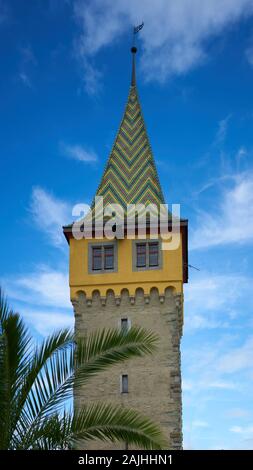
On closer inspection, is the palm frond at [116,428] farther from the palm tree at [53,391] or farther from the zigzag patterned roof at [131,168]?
the zigzag patterned roof at [131,168]

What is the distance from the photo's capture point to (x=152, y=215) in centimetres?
3306

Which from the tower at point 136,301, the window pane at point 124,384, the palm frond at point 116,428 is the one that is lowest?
the palm frond at point 116,428

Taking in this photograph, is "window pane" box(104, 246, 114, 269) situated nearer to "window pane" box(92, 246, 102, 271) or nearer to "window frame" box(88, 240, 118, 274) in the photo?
"window frame" box(88, 240, 118, 274)

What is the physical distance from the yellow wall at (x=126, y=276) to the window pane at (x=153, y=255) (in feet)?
0.86

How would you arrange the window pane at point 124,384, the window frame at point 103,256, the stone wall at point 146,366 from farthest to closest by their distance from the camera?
the window frame at point 103,256
the window pane at point 124,384
the stone wall at point 146,366

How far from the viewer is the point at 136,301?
3142 centimetres

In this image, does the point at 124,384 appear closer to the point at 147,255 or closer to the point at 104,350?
the point at 147,255

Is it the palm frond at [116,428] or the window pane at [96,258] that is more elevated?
the window pane at [96,258]

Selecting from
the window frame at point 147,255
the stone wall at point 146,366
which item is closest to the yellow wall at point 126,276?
the window frame at point 147,255

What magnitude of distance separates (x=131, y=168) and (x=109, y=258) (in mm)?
4959

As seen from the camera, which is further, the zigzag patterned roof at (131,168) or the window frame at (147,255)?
the zigzag patterned roof at (131,168)

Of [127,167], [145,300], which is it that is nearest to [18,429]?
[145,300]

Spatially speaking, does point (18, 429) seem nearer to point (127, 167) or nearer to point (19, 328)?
point (19, 328)

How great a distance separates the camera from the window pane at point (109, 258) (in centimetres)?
3228
